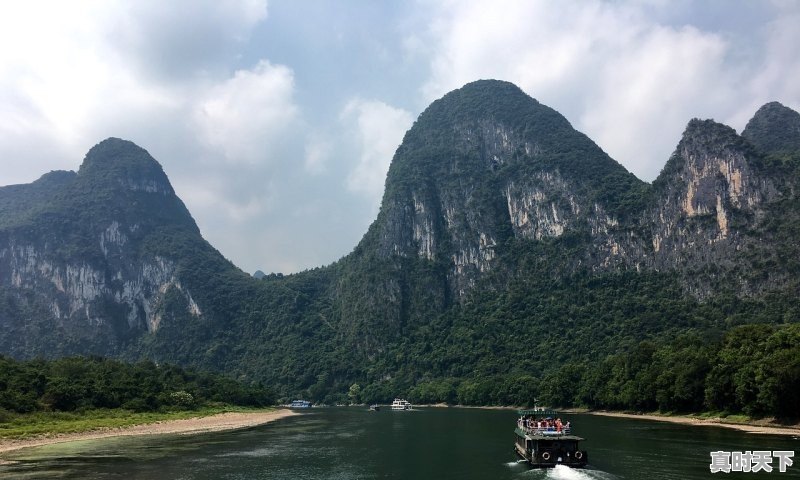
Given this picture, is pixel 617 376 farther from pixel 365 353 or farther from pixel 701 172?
pixel 365 353

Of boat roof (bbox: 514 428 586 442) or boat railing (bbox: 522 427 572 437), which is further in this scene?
boat railing (bbox: 522 427 572 437)

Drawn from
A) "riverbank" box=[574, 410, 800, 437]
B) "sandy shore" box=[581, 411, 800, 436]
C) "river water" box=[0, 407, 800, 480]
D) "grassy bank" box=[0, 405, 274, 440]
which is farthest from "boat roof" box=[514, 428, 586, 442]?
"grassy bank" box=[0, 405, 274, 440]

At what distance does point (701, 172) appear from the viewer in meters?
141

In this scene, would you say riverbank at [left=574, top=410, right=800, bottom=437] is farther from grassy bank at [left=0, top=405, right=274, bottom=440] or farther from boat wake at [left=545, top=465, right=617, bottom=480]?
grassy bank at [left=0, top=405, right=274, bottom=440]

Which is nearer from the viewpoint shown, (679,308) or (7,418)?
(7,418)

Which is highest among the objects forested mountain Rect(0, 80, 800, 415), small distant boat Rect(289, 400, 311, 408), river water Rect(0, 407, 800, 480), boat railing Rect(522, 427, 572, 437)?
forested mountain Rect(0, 80, 800, 415)

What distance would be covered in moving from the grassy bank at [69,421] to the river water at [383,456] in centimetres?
472

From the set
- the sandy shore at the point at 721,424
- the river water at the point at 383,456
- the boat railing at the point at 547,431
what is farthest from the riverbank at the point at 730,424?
the boat railing at the point at 547,431

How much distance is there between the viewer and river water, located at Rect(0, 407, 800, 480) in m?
32.3

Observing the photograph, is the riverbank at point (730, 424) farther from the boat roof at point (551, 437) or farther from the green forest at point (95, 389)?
the green forest at point (95, 389)

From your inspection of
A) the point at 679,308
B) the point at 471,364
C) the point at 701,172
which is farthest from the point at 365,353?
the point at 701,172

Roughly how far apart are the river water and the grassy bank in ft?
15.5

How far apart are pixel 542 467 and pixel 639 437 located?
58.9 feet

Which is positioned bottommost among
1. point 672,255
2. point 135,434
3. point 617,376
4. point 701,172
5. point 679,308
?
point 135,434
